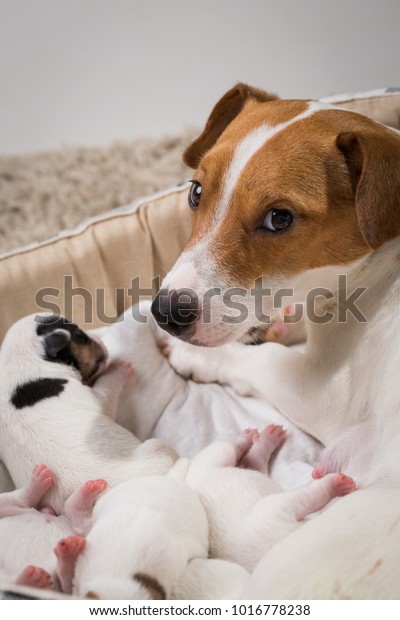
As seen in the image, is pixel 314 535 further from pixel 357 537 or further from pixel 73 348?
pixel 73 348

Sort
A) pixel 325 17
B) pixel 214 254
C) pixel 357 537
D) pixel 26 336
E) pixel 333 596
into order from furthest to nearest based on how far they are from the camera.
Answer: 1. pixel 325 17
2. pixel 26 336
3. pixel 214 254
4. pixel 357 537
5. pixel 333 596

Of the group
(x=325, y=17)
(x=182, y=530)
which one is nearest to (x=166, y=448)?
(x=182, y=530)

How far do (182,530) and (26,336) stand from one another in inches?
37.8

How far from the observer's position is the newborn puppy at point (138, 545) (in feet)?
5.20

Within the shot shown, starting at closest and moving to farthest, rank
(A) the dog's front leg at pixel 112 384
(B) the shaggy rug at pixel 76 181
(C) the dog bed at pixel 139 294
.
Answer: (A) the dog's front leg at pixel 112 384, (C) the dog bed at pixel 139 294, (B) the shaggy rug at pixel 76 181

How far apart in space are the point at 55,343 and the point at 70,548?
2.65 feet

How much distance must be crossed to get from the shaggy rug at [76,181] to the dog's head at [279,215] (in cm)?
231

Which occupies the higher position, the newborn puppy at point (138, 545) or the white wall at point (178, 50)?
the white wall at point (178, 50)

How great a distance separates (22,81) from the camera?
3.14 m

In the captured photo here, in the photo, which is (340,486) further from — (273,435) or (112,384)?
(112,384)

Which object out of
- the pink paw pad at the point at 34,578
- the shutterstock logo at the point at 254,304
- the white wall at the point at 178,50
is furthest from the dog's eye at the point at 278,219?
the white wall at the point at 178,50

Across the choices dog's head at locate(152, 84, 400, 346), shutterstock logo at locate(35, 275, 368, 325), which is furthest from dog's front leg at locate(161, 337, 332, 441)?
dog's head at locate(152, 84, 400, 346)

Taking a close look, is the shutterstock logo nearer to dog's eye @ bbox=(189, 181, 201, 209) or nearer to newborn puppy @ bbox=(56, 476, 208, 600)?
dog's eye @ bbox=(189, 181, 201, 209)

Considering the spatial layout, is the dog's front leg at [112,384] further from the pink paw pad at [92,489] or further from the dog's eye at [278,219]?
the dog's eye at [278,219]
